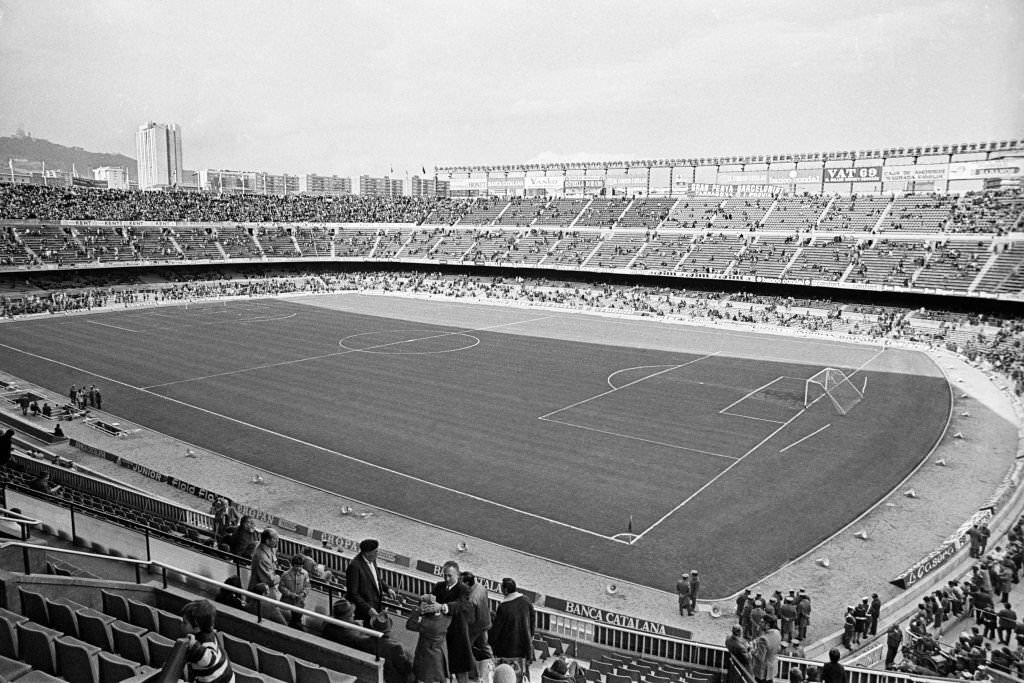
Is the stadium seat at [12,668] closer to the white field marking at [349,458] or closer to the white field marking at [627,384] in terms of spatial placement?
the white field marking at [349,458]

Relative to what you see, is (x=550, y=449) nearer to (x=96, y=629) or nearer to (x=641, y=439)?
(x=641, y=439)

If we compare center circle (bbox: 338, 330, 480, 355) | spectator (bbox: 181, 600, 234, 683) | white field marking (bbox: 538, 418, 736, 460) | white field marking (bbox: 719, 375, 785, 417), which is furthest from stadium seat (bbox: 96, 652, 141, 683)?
center circle (bbox: 338, 330, 480, 355)

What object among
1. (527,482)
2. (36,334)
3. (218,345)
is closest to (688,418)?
(527,482)

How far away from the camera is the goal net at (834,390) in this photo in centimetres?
3572

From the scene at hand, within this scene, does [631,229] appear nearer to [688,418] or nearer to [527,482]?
[688,418]

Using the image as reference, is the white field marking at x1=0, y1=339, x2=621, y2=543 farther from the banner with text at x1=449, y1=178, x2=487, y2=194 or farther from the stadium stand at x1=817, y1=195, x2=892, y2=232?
the banner with text at x1=449, y1=178, x2=487, y2=194

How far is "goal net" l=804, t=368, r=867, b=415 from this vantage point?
3572 centimetres

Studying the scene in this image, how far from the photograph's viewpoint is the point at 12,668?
22.5 ft

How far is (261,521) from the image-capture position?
21172 mm

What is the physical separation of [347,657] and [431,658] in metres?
0.90

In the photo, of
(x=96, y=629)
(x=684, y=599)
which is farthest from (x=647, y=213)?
(x=96, y=629)

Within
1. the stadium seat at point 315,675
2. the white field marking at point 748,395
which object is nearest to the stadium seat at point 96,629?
the stadium seat at point 315,675

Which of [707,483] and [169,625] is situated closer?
[169,625]

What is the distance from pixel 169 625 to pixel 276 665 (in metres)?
1.72
